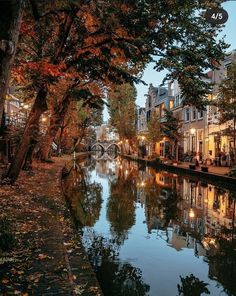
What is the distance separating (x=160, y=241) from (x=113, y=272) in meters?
3.07

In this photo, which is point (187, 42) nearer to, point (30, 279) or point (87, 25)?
point (87, 25)

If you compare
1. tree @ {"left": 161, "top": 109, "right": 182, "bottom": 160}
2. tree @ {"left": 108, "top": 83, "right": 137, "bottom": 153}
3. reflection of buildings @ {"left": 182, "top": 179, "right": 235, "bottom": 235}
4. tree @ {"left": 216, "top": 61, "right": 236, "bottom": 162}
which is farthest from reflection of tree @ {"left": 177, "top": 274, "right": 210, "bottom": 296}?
tree @ {"left": 108, "top": 83, "right": 137, "bottom": 153}

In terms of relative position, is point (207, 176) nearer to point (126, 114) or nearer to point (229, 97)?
point (229, 97)

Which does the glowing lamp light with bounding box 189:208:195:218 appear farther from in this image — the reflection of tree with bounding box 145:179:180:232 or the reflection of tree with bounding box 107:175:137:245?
the reflection of tree with bounding box 107:175:137:245

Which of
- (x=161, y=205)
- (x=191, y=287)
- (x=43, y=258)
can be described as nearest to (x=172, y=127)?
(x=161, y=205)

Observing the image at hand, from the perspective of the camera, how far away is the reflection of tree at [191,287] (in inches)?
292

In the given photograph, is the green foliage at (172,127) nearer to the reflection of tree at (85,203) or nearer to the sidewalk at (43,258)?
the reflection of tree at (85,203)

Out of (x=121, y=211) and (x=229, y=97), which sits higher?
(x=229, y=97)

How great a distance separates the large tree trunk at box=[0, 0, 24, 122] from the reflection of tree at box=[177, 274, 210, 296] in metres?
4.79

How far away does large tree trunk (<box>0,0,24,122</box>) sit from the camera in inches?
274

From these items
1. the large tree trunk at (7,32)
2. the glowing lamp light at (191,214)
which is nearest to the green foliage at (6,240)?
the large tree trunk at (7,32)

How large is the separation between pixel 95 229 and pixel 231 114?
50.4ft

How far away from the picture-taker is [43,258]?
6902mm

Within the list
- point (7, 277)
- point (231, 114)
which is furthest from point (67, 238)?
point (231, 114)
